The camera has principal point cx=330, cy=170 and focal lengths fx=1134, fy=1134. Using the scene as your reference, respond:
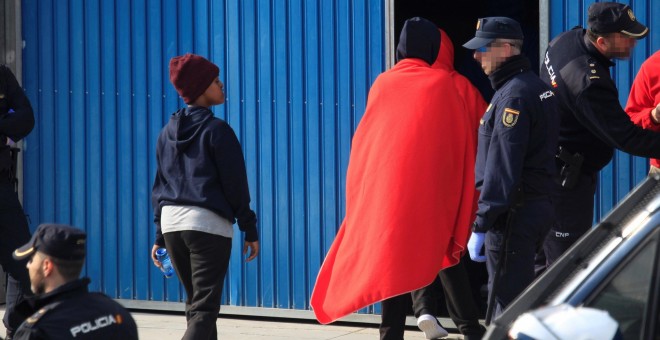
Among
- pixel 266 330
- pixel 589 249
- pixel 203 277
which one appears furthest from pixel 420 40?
pixel 589 249

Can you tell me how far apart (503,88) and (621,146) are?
646 millimetres

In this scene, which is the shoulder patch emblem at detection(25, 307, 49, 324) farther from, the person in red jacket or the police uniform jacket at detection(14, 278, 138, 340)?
the person in red jacket

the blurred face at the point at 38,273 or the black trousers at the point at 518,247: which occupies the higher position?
the blurred face at the point at 38,273

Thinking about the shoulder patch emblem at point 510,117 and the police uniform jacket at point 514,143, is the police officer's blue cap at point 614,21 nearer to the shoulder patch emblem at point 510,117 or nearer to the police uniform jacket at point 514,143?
the police uniform jacket at point 514,143

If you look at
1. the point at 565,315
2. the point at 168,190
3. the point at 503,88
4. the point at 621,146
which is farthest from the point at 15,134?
the point at 565,315

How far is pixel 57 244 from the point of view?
4008mm

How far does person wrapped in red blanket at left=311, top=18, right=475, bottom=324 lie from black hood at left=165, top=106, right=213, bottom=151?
0.88 metres

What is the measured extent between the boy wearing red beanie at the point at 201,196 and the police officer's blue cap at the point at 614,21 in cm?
193

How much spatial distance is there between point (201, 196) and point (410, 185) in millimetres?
1095

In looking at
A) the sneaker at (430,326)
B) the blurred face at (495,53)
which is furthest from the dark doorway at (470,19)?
the blurred face at (495,53)

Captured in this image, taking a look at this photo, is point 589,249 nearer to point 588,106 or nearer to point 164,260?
point 588,106

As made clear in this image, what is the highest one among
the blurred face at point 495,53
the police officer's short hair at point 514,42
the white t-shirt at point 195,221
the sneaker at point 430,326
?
the police officer's short hair at point 514,42

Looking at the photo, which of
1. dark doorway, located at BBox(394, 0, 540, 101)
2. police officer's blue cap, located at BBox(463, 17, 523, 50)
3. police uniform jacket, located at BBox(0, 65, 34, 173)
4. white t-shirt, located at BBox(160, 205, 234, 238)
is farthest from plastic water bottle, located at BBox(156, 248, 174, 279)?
dark doorway, located at BBox(394, 0, 540, 101)

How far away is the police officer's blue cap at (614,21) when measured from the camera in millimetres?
5652
